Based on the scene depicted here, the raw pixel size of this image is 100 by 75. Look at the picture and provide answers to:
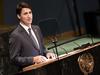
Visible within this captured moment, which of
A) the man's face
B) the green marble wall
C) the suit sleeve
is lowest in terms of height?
the green marble wall

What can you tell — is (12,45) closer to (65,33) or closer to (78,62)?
(78,62)

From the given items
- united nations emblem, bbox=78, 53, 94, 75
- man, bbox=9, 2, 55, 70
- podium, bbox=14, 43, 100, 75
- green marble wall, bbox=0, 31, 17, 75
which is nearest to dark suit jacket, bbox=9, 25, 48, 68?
man, bbox=9, 2, 55, 70

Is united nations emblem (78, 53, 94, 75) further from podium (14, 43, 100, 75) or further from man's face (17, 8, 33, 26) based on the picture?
man's face (17, 8, 33, 26)

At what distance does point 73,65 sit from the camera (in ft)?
4.72

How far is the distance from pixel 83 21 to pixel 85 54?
366 centimetres

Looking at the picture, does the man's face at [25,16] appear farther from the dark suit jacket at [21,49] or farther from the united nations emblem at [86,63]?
the united nations emblem at [86,63]

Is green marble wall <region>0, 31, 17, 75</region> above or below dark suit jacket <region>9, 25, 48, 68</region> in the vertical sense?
below

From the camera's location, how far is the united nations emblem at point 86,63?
149 centimetres

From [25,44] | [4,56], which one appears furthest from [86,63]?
[4,56]

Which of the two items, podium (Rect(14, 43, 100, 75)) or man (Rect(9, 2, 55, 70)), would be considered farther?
man (Rect(9, 2, 55, 70))

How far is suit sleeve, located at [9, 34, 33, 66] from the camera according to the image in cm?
145

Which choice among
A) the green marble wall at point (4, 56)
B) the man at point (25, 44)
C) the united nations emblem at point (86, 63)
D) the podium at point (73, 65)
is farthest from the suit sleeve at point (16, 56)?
the green marble wall at point (4, 56)

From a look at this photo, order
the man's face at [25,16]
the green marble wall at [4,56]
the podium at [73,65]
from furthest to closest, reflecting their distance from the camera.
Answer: the green marble wall at [4,56] < the man's face at [25,16] < the podium at [73,65]

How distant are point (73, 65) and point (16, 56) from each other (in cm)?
55
